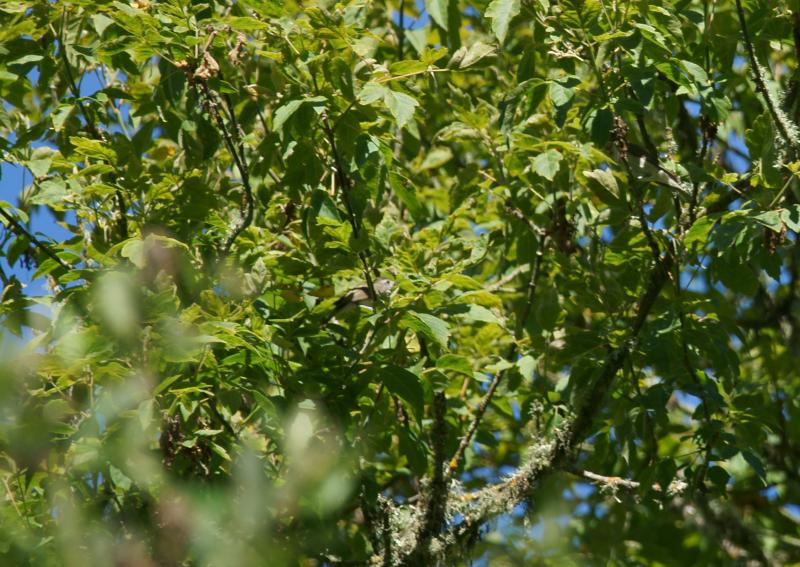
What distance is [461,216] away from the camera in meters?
3.27

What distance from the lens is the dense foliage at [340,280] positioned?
2.42 meters

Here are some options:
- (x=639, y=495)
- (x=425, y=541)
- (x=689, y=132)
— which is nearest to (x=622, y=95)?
(x=639, y=495)

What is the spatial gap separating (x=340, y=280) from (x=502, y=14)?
3.01 feet

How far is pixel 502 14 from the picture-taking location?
2.40 metres

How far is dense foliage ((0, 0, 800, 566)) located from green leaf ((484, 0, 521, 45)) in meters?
0.01

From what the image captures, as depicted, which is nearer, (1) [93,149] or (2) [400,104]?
(2) [400,104]

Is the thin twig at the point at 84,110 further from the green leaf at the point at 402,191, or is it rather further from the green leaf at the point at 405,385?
the green leaf at the point at 405,385

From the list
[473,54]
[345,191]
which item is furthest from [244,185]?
[473,54]

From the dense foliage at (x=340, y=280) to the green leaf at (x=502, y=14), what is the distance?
0.05 feet

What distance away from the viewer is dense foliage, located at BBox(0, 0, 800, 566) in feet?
7.94

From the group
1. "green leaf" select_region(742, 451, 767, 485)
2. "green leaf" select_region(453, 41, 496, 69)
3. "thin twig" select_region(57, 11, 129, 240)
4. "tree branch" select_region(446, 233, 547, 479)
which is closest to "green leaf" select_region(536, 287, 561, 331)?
"tree branch" select_region(446, 233, 547, 479)

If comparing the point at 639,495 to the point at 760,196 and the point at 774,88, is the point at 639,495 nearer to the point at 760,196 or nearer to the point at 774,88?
the point at 760,196

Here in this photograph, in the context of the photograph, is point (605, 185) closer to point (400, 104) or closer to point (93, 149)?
point (400, 104)

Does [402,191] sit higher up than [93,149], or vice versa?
[93,149]
